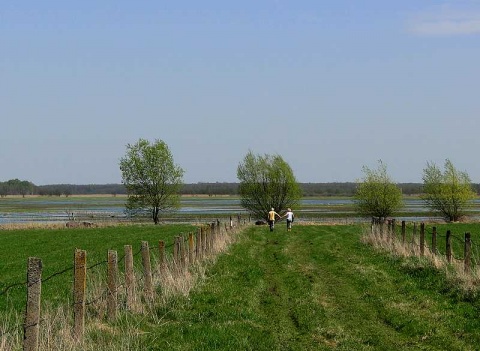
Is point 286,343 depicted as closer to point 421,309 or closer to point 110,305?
point 110,305

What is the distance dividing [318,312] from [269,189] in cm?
7413

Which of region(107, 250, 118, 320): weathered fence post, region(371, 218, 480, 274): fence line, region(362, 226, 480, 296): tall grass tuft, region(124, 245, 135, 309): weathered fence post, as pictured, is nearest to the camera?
region(107, 250, 118, 320): weathered fence post

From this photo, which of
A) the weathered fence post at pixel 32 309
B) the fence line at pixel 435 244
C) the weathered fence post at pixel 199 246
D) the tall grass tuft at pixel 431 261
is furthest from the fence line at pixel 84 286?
the fence line at pixel 435 244

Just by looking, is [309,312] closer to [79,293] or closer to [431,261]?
[79,293]

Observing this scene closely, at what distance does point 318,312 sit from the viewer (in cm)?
1453

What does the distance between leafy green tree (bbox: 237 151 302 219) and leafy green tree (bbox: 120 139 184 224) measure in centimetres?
1022

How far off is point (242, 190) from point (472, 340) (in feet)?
254

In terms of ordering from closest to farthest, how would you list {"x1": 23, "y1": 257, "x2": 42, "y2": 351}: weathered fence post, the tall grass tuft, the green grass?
{"x1": 23, "y1": 257, "x2": 42, "y2": 351}: weathered fence post, the tall grass tuft, the green grass

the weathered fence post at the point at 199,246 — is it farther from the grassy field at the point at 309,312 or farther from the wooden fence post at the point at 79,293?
the wooden fence post at the point at 79,293

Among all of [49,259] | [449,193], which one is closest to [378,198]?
[449,193]

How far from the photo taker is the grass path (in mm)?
11930

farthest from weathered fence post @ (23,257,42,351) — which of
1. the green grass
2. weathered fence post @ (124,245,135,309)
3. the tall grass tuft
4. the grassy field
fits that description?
the tall grass tuft

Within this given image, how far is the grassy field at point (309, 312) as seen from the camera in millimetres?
11812

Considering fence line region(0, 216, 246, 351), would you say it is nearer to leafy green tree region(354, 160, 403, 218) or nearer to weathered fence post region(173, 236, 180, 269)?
weathered fence post region(173, 236, 180, 269)
